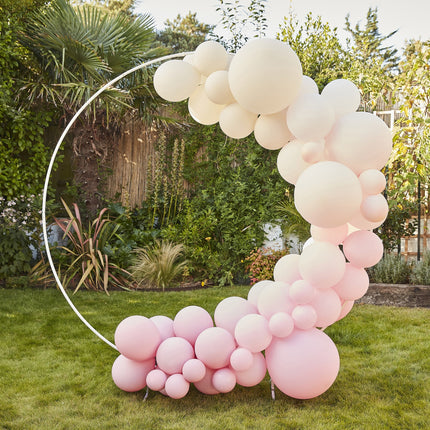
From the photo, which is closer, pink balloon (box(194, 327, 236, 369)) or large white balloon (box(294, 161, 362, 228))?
large white balloon (box(294, 161, 362, 228))

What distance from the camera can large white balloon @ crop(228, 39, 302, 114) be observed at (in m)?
1.84

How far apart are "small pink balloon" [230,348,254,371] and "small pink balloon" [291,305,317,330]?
26 cm

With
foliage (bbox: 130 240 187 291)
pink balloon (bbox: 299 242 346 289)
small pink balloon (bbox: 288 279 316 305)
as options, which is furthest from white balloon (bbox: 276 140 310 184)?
foliage (bbox: 130 240 187 291)

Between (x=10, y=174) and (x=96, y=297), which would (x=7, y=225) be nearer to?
(x=10, y=174)

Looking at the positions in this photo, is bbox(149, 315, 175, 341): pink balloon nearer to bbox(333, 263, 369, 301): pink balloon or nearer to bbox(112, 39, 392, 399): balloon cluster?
bbox(112, 39, 392, 399): balloon cluster

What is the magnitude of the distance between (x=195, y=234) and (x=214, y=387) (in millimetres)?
3149

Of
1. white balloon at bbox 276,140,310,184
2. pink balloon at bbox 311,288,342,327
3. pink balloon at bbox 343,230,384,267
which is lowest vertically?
pink balloon at bbox 311,288,342,327

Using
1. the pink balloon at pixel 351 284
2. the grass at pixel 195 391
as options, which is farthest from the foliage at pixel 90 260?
the pink balloon at pixel 351 284

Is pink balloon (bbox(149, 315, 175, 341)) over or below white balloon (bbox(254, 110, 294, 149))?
below

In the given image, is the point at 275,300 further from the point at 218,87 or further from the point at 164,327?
the point at 218,87

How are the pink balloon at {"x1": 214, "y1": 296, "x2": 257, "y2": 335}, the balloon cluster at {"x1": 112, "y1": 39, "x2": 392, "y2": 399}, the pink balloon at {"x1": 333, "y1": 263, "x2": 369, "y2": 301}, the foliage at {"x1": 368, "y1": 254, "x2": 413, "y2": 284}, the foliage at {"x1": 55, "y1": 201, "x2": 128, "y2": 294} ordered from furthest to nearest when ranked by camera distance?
the foliage at {"x1": 55, "y1": 201, "x2": 128, "y2": 294}
the foliage at {"x1": 368, "y1": 254, "x2": 413, "y2": 284}
the pink balloon at {"x1": 214, "y1": 296, "x2": 257, "y2": 335}
the pink balloon at {"x1": 333, "y1": 263, "x2": 369, "y2": 301}
the balloon cluster at {"x1": 112, "y1": 39, "x2": 392, "y2": 399}

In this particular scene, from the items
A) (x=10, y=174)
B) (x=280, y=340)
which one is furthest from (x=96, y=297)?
(x=280, y=340)

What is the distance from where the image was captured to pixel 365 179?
6.25ft

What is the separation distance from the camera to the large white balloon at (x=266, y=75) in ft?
6.05
